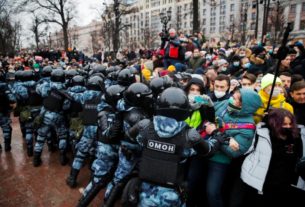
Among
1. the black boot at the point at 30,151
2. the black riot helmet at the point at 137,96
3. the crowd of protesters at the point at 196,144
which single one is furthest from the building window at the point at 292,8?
the black riot helmet at the point at 137,96

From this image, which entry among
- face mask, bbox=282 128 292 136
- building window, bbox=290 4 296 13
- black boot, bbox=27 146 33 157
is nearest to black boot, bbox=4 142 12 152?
black boot, bbox=27 146 33 157

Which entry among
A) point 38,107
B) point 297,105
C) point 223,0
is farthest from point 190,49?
point 223,0

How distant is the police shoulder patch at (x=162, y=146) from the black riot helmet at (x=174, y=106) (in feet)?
0.85

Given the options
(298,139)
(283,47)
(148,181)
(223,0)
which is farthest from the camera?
(223,0)

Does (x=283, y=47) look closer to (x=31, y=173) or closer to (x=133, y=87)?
(x=133, y=87)

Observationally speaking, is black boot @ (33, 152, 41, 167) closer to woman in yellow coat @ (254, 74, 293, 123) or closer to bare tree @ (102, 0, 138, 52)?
woman in yellow coat @ (254, 74, 293, 123)

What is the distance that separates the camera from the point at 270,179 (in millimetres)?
2812

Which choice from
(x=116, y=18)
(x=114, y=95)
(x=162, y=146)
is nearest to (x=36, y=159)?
(x=114, y=95)

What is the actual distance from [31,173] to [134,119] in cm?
344

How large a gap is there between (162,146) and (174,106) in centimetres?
39

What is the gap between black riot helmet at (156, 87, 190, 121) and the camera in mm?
2375

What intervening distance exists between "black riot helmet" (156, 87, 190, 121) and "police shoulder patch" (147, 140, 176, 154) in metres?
0.26

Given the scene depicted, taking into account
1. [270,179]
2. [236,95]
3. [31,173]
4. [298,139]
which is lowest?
[31,173]

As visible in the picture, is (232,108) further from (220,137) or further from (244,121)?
(220,137)
